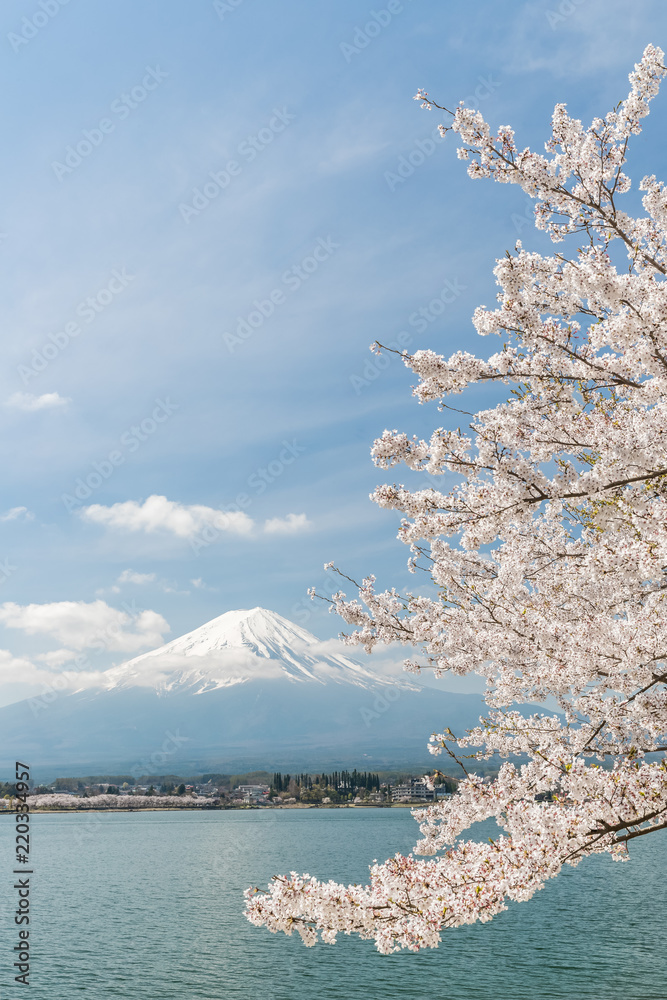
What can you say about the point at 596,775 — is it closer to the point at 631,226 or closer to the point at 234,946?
the point at 631,226

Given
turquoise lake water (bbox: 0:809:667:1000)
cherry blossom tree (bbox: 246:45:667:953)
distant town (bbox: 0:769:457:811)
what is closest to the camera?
cherry blossom tree (bbox: 246:45:667:953)

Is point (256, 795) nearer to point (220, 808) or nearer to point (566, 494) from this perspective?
point (220, 808)

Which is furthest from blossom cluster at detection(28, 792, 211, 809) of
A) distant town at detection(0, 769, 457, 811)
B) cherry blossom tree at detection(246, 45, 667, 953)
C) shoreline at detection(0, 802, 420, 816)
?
cherry blossom tree at detection(246, 45, 667, 953)

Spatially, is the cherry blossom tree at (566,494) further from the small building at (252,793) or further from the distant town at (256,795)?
the small building at (252,793)

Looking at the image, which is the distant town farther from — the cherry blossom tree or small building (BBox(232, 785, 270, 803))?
the cherry blossom tree

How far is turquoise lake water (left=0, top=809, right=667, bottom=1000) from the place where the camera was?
20.2 meters

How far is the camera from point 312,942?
525 centimetres

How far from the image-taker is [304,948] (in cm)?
2594

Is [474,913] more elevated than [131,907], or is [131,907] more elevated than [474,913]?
[474,913]

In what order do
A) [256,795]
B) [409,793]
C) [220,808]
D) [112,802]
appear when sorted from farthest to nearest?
[256,795] → [220,808] → [112,802] → [409,793]

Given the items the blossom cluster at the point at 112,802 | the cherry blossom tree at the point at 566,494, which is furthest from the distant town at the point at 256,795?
the cherry blossom tree at the point at 566,494

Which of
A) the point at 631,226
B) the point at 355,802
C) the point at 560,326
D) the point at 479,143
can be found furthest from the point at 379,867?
the point at 355,802

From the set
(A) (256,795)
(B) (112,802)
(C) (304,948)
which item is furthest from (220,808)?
(C) (304,948)

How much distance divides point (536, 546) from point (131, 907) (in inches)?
1493
